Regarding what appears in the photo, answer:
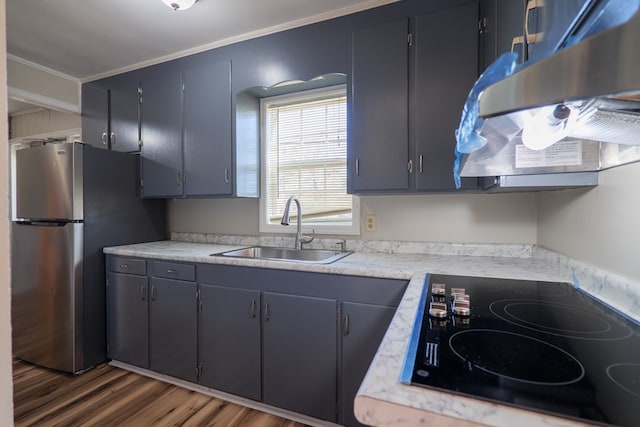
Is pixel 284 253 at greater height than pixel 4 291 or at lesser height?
lesser

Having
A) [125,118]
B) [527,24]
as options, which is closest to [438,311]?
[527,24]

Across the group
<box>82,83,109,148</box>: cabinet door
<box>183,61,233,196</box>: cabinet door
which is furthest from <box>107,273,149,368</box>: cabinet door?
<box>82,83,109,148</box>: cabinet door

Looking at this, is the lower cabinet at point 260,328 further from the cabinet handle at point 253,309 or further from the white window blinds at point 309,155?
the white window blinds at point 309,155

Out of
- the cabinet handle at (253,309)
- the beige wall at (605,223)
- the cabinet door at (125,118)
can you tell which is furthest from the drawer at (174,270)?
the beige wall at (605,223)

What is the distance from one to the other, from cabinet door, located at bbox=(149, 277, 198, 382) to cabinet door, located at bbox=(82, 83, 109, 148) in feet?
5.18

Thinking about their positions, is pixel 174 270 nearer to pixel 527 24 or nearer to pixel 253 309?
pixel 253 309

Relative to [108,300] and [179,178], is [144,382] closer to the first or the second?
[108,300]

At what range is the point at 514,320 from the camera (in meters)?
0.86

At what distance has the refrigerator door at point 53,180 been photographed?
2217 mm

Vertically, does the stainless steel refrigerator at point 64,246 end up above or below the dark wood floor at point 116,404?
above

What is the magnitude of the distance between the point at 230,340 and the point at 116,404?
803 millimetres

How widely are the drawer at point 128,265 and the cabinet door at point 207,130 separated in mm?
625

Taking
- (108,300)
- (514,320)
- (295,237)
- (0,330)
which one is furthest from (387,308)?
(108,300)

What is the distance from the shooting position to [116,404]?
1.91 metres
